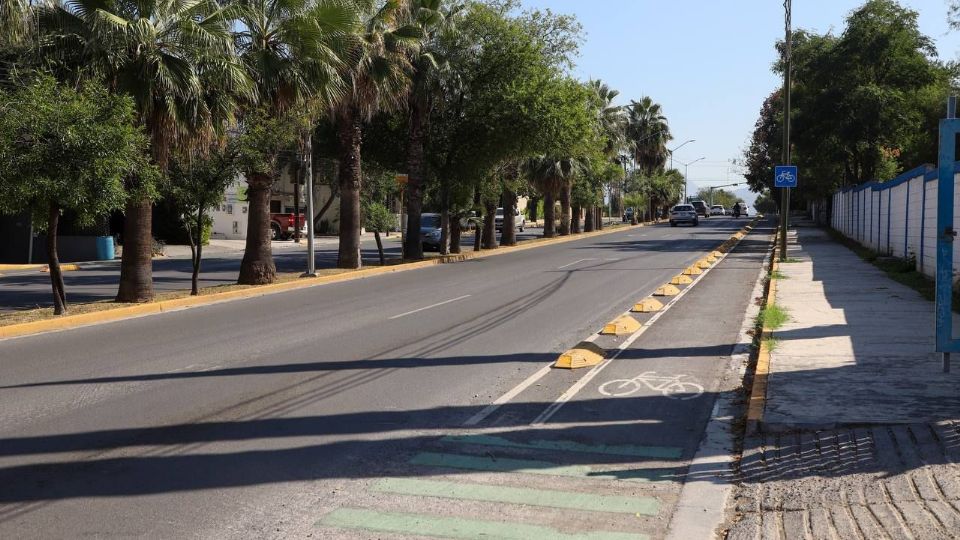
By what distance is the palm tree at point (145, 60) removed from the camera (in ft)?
52.5

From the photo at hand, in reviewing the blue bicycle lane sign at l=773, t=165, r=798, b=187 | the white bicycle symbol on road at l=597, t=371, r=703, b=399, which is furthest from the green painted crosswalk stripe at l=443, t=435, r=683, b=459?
the blue bicycle lane sign at l=773, t=165, r=798, b=187

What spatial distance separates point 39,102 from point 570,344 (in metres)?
8.63

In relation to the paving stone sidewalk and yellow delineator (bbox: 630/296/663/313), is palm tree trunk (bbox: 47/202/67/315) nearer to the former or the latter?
yellow delineator (bbox: 630/296/663/313)

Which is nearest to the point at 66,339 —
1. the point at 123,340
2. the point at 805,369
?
the point at 123,340

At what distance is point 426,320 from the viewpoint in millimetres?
14617

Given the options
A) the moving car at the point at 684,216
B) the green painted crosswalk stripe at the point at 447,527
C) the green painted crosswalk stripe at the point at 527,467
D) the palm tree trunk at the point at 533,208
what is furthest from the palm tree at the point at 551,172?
the palm tree trunk at the point at 533,208

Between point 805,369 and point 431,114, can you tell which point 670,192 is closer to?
point 431,114

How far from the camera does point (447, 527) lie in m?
5.11

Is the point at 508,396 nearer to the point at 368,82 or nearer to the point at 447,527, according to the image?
the point at 447,527

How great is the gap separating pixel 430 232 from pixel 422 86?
35.0ft

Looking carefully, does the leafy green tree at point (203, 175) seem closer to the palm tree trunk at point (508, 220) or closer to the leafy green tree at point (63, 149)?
the leafy green tree at point (63, 149)

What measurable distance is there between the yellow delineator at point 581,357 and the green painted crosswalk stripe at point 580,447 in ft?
10.9

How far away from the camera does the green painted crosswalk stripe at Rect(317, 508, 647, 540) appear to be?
499 cm

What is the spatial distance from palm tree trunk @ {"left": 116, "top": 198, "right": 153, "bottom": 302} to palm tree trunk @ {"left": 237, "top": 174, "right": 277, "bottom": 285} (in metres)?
3.93
